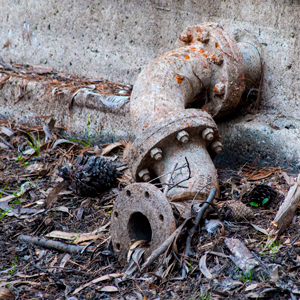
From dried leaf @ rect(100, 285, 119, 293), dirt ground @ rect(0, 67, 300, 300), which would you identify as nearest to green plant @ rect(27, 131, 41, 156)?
dirt ground @ rect(0, 67, 300, 300)

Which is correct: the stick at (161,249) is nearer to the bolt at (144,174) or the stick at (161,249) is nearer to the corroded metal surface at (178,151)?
the corroded metal surface at (178,151)

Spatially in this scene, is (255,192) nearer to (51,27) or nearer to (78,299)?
(78,299)

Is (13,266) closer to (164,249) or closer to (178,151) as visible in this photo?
(164,249)

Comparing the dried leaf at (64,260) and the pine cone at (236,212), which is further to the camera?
the dried leaf at (64,260)

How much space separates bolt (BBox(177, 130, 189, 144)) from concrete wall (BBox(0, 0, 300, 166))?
662 millimetres

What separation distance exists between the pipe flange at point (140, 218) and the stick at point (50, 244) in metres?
0.26

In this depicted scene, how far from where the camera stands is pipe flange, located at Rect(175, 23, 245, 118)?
2.17 m

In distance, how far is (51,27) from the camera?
3424 millimetres

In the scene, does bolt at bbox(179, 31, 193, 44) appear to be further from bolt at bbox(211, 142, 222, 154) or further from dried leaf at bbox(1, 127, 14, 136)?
dried leaf at bbox(1, 127, 14, 136)

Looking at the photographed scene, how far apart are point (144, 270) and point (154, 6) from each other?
207 cm

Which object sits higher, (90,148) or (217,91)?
(217,91)

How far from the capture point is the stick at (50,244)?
1.75 meters

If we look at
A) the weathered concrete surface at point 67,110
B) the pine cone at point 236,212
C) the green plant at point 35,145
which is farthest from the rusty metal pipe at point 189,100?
the green plant at point 35,145

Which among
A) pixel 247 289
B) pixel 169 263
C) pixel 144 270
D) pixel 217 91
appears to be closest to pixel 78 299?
pixel 144 270
